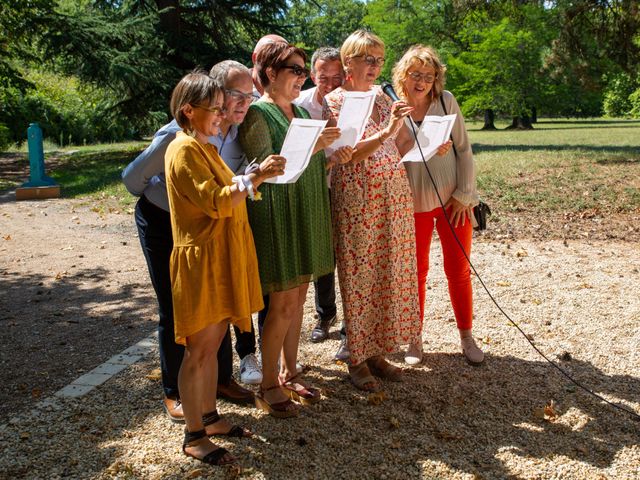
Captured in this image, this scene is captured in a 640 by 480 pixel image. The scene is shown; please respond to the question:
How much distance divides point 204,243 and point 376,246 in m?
1.32

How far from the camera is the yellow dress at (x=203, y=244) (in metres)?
2.81

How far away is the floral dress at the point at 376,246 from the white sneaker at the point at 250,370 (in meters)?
0.66

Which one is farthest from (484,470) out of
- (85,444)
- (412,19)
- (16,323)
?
(412,19)

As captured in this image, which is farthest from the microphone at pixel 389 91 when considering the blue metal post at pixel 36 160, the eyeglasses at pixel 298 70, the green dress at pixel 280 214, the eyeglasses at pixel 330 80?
the blue metal post at pixel 36 160

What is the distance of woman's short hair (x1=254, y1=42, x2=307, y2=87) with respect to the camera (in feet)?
10.8

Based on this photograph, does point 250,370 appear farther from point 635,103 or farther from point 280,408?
point 635,103

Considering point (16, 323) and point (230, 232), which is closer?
point (230, 232)

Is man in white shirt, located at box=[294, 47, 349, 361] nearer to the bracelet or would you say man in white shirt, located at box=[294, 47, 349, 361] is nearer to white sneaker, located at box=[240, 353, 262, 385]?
white sneaker, located at box=[240, 353, 262, 385]

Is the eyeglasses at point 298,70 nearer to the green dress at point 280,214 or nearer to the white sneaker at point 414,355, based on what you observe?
the green dress at point 280,214

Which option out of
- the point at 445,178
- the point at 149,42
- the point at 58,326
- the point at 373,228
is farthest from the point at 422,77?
the point at 149,42

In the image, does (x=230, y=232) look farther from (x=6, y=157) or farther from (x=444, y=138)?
(x=6, y=157)

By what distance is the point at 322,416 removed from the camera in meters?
3.75

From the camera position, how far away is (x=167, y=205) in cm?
334

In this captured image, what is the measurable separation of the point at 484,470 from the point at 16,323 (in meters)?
4.34
